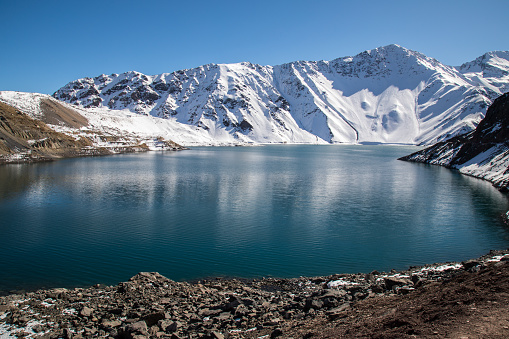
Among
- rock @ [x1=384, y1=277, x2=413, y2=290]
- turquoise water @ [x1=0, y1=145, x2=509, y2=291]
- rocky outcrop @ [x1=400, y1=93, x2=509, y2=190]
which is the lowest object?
turquoise water @ [x1=0, y1=145, x2=509, y2=291]

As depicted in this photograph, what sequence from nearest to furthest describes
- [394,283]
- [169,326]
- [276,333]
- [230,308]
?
[276,333]
[169,326]
[230,308]
[394,283]

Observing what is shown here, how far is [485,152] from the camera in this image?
90.8m

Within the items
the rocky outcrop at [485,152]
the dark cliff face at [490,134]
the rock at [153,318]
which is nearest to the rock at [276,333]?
the rock at [153,318]

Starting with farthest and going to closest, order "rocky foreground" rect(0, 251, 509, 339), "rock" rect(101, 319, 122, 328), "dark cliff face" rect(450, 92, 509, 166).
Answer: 1. "dark cliff face" rect(450, 92, 509, 166)
2. "rock" rect(101, 319, 122, 328)
3. "rocky foreground" rect(0, 251, 509, 339)

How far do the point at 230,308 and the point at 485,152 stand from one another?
315ft

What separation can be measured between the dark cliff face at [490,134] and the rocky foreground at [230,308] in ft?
282

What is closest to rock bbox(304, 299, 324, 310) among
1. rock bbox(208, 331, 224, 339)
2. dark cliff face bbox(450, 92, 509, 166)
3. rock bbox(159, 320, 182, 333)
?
rock bbox(208, 331, 224, 339)

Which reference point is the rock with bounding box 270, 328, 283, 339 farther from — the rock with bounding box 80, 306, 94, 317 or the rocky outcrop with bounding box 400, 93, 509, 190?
the rocky outcrop with bounding box 400, 93, 509, 190

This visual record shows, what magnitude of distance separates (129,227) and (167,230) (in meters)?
4.14

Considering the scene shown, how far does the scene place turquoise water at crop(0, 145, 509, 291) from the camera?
2558 cm

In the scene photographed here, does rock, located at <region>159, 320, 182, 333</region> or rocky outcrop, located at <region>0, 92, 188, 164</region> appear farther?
rocky outcrop, located at <region>0, 92, 188, 164</region>

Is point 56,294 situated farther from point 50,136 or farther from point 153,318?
point 50,136

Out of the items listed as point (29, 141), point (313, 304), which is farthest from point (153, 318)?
point (29, 141)

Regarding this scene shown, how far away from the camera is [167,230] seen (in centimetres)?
3447
